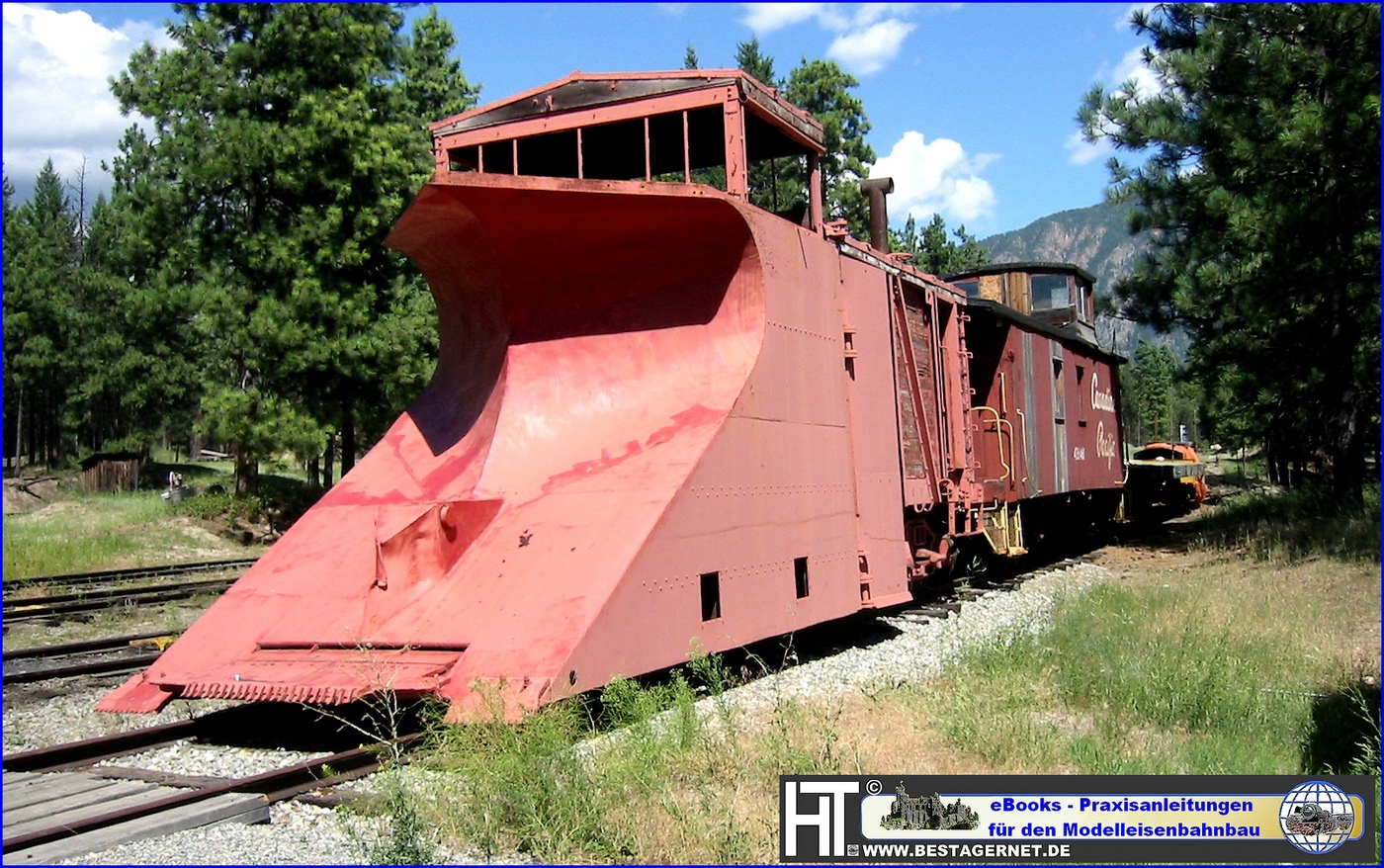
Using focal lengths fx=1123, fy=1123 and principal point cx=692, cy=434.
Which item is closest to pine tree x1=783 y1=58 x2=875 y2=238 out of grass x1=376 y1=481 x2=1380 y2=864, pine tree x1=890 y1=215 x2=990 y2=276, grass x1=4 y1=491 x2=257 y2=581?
pine tree x1=890 y1=215 x2=990 y2=276

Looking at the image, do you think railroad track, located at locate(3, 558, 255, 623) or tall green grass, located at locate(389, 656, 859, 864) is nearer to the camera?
tall green grass, located at locate(389, 656, 859, 864)

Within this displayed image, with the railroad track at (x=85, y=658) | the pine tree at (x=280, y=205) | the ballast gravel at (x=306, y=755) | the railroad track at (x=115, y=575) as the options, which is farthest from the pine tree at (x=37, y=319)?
the ballast gravel at (x=306, y=755)

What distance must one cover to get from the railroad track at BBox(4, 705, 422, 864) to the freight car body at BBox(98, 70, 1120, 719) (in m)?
0.37

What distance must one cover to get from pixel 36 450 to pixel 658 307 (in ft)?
196

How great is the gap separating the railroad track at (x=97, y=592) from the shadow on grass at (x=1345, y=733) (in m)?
12.4

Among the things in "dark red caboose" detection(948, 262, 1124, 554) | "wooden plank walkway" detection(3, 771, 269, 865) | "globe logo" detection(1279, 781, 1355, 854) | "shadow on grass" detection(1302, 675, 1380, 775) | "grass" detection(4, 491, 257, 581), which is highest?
"dark red caboose" detection(948, 262, 1124, 554)

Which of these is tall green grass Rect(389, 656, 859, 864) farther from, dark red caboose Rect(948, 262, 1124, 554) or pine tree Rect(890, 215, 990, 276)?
pine tree Rect(890, 215, 990, 276)

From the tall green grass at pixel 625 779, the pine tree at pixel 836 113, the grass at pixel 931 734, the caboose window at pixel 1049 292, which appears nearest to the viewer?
the tall green grass at pixel 625 779

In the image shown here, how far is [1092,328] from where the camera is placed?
19781mm

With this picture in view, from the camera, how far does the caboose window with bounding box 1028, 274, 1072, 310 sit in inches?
725

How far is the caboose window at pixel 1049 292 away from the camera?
725 inches

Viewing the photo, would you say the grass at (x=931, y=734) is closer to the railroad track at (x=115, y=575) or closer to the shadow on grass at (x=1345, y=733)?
the shadow on grass at (x=1345, y=733)

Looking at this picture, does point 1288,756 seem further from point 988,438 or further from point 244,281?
point 244,281

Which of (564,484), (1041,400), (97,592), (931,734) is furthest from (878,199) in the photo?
(97,592)
